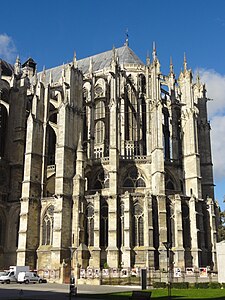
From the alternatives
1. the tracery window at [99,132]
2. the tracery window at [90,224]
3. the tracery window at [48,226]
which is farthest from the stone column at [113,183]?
the tracery window at [48,226]

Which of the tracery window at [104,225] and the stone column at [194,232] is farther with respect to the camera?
the tracery window at [104,225]

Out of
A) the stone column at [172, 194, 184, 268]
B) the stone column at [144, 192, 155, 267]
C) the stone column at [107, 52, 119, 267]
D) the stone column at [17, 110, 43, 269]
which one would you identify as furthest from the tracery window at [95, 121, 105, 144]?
the stone column at [172, 194, 184, 268]

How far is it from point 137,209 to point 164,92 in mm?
18701

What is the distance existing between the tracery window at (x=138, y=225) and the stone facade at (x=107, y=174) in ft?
0.32

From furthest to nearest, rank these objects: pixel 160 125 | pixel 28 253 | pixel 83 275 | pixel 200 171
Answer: pixel 200 171, pixel 160 125, pixel 28 253, pixel 83 275

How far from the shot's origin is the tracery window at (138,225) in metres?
39.8

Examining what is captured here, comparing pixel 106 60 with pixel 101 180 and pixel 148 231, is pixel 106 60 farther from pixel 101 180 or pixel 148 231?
pixel 148 231

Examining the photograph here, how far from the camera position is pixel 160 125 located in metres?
44.1

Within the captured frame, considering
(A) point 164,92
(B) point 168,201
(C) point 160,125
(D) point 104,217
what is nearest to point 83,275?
(D) point 104,217

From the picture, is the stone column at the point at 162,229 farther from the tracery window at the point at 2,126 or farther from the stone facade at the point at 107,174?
the tracery window at the point at 2,126

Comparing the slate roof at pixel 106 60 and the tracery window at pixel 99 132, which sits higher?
the slate roof at pixel 106 60

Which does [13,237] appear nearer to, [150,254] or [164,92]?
[150,254]

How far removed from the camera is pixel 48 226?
42.6 metres

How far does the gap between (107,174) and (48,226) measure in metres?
8.48
